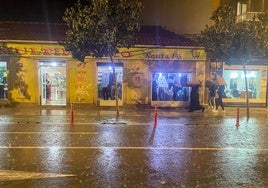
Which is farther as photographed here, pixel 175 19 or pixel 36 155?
pixel 175 19

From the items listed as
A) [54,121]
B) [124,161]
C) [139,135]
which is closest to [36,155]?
[124,161]

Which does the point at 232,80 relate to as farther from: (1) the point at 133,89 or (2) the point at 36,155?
(2) the point at 36,155

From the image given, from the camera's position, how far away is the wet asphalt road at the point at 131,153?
23.0 feet

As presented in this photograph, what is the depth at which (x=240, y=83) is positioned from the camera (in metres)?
23.1

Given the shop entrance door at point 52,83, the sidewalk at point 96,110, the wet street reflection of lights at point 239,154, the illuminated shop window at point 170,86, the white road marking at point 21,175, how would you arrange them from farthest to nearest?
the illuminated shop window at point 170,86
the shop entrance door at point 52,83
the sidewalk at point 96,110
the wet street reflection of lights at point 239,154
the white road marking at point 21,175

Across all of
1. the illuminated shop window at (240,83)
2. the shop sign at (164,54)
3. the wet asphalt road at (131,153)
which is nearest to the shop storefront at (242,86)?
the illuminated shop window at (240,83)

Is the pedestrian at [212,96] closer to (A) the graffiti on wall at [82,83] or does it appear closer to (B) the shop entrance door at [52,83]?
(A) the graffiti on wall at [82,83]

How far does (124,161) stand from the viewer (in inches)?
333

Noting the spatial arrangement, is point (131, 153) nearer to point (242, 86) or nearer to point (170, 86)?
point (170, 86)

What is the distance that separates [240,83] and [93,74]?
958 cm

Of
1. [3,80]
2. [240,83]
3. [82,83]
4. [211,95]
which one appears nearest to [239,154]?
[211,95]

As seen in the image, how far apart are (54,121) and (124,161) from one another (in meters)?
7.80

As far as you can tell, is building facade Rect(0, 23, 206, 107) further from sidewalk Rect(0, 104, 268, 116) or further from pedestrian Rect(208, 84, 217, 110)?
pedestrian Rect(208, 84, 217, 110)

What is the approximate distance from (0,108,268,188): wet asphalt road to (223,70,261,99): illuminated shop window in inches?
282
